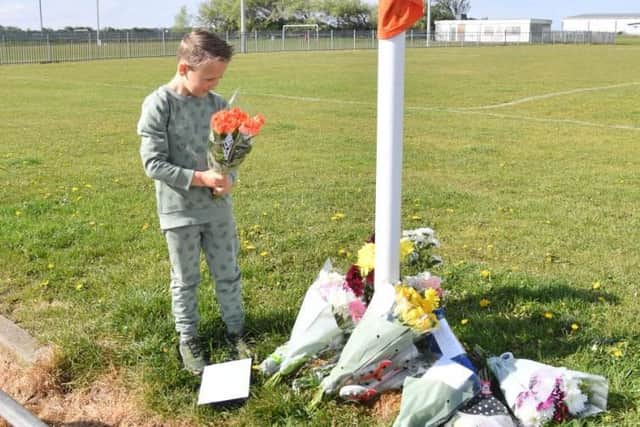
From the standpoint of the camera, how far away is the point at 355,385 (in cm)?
297

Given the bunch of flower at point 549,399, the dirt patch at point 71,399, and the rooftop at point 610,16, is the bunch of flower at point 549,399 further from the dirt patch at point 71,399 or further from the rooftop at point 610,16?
the rooftop at point 610,16

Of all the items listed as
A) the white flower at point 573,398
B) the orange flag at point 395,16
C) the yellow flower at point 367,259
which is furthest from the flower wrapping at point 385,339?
the orange flag at point 395,16

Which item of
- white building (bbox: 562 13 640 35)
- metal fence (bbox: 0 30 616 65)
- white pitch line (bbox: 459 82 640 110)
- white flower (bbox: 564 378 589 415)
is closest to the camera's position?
white flower (bbox: 564 378 589 415)

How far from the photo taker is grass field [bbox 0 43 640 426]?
3.39 meters

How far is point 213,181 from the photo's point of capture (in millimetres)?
2922

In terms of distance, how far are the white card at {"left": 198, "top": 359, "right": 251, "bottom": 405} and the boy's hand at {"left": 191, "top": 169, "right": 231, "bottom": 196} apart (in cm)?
84

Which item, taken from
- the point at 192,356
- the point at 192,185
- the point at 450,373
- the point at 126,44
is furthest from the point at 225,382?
the point at 126,44

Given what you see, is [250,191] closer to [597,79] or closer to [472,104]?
[472,104]

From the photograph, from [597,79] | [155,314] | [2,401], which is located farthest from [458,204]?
[597,79]

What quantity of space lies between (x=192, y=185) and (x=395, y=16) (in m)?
1.15

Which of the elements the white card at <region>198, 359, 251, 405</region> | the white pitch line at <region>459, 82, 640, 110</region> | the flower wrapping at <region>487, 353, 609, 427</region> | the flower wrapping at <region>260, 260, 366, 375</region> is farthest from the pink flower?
the white pitch line at <region>459, 82, 640, 110</region>

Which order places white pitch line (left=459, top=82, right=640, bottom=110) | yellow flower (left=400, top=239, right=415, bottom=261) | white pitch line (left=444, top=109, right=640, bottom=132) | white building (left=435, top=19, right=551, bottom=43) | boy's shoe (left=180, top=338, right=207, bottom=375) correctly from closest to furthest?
1. boy's shoe (left=180, top=338, right=207, bottom=375)
2. yellow flower (left=400, top=239, right=415, bottom=261)
3. white pitch line (left=444, top=109, right=640, bottom=132)
4. white pitch line (left=459, top=82, right=640, bottom=110)
5. white building (left=435, top=19, right=551, bottom=43)

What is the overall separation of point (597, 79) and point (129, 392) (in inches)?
908

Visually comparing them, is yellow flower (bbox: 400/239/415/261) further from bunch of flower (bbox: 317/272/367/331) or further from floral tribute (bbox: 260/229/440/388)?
bunch of flower (bbox: 317/272/367/331)
